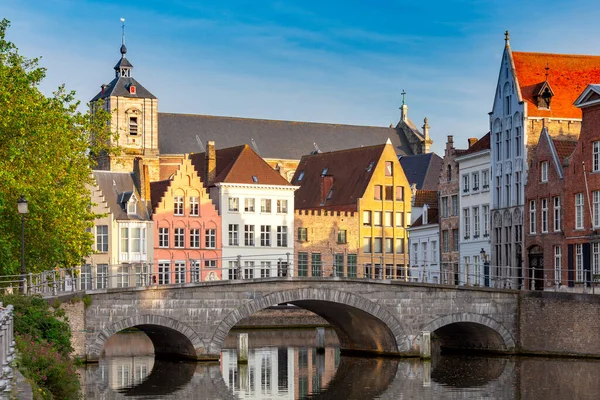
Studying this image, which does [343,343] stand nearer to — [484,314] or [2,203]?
[484,314]

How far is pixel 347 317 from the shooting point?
57.2m

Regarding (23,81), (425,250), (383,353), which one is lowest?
(383,353)

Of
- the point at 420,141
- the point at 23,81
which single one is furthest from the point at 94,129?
the point at 420,141

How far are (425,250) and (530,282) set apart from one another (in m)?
14.8

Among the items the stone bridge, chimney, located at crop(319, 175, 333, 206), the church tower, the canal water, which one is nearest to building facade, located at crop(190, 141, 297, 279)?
chimney, located at crop(319, 175, 333, 206)

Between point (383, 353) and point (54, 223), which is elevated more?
point (54, 223)

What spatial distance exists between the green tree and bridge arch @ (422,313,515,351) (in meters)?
15.2

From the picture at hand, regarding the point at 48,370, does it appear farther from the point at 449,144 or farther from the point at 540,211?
the point at 449,144

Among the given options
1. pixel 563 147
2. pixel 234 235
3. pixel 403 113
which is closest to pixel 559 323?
pixel 563 147

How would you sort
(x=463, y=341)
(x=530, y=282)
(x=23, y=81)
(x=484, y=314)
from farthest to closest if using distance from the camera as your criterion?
(x=530, y=282), (x=463, y=341), (x=484, y=314), (x=23, y=81)

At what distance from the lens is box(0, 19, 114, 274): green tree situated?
46781mm

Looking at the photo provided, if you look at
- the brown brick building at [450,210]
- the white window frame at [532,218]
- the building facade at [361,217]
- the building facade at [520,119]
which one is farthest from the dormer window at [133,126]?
the white window frame at [532,218]

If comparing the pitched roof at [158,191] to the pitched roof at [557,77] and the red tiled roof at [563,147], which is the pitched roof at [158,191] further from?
the red tiled roof at [563,147]

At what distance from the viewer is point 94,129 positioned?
182ft
